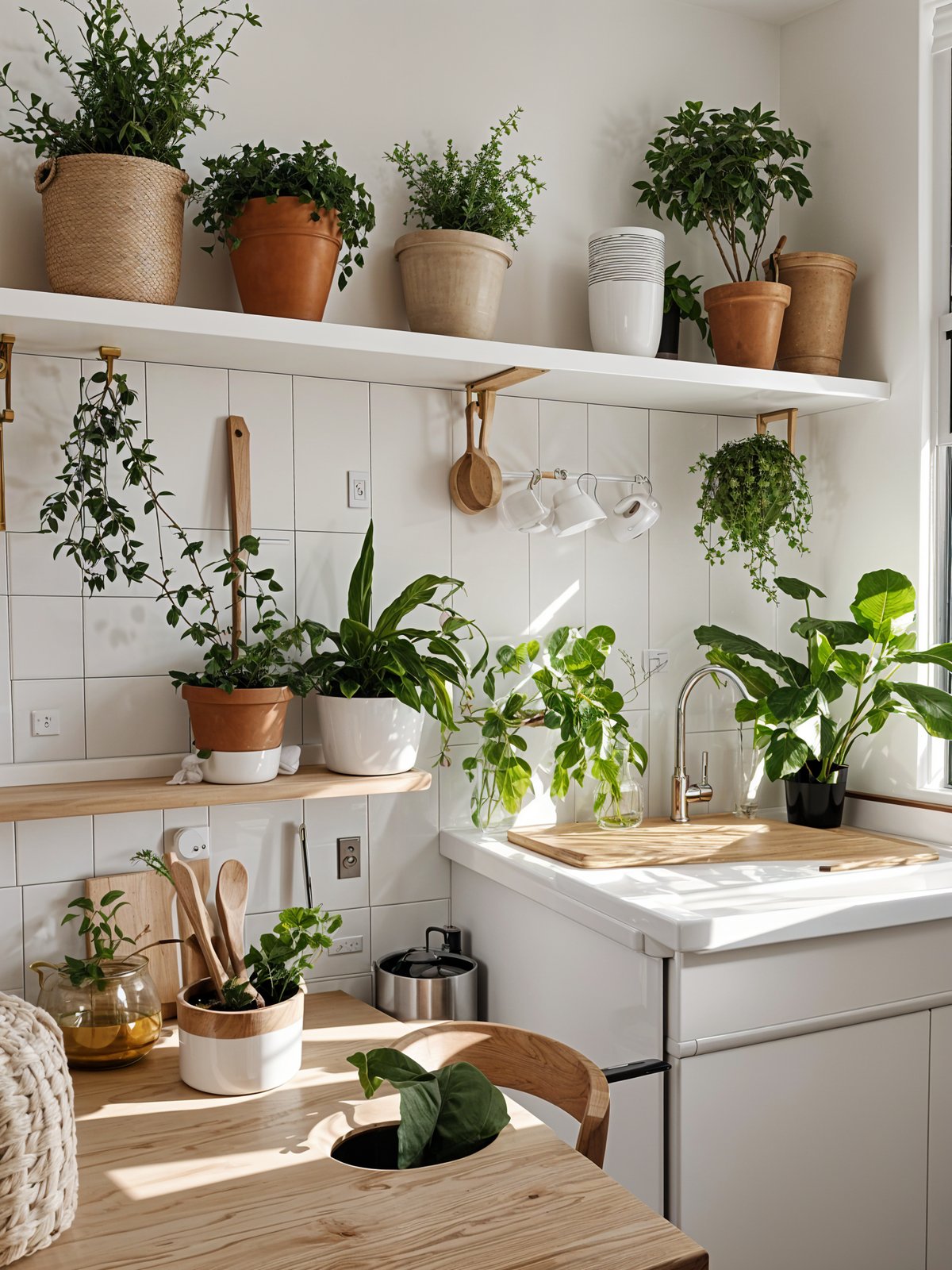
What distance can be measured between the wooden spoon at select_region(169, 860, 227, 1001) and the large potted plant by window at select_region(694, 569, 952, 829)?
1.22 metres

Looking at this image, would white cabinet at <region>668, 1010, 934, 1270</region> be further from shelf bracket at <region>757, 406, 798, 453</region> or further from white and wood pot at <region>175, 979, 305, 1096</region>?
shelf bracket at <region>757, 406, 798, 453</region>

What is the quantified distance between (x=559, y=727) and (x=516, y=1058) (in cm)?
76

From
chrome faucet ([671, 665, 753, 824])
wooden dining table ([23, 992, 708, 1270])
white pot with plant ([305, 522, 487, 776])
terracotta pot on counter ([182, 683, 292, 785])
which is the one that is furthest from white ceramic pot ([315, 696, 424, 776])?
chrome faucet ([671, 665, 753, 824])

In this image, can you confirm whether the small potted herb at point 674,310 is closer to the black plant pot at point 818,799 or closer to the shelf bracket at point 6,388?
the black plant pot at point 818,799

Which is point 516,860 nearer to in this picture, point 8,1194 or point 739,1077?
point 739,1077

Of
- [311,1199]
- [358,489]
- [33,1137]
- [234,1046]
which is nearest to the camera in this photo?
[33,1137]

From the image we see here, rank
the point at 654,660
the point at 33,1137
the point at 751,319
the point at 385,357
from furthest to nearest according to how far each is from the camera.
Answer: the point at 654,660, the point at 751,319, the point at 385,357, the point at 33,1137

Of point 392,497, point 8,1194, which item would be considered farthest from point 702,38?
point 8,1194

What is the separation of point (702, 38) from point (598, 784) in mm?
1704

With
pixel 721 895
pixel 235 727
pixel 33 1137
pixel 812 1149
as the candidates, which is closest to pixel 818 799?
pixel 721 895

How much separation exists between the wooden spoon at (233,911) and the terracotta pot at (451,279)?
3.42 ft

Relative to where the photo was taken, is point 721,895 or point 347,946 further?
point 347,946

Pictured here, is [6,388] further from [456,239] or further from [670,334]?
[670,334]

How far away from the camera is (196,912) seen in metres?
1.58
